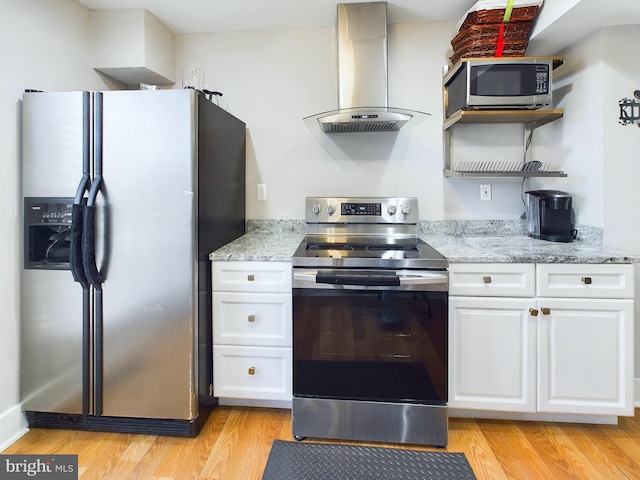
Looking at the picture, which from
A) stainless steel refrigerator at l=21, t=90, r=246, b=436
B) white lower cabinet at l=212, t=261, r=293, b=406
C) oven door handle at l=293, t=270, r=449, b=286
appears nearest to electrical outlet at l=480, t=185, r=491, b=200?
oven door handle at l=293, t=270, r=449, b=286

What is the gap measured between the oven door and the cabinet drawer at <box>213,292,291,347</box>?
0.15m

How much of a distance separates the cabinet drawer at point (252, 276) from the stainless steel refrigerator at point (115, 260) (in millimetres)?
112

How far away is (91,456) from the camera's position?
151cm

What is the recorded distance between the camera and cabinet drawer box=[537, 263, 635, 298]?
1513 mm

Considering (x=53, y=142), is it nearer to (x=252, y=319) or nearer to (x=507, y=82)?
(x=252, y=319)

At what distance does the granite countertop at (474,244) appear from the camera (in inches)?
61.6

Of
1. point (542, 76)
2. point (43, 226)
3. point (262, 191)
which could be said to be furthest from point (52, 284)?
point (542, 76)

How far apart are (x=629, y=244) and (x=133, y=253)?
8.26 feet

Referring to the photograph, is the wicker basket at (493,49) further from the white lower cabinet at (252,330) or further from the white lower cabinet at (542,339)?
the white lower cabinet at (252,330)

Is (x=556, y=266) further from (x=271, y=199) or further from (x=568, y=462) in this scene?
(x=271, y=199)

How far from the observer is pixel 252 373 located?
1.72m

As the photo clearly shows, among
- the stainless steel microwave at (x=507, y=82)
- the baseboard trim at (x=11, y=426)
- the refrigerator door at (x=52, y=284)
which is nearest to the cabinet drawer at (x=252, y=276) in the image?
the refrigerator door at (x=52, y=284)

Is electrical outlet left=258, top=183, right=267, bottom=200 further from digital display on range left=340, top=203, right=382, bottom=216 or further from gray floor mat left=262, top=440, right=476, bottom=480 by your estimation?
gray floor mat left=262, top=440, right=476, bottom=480

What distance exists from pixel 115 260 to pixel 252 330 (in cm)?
73
